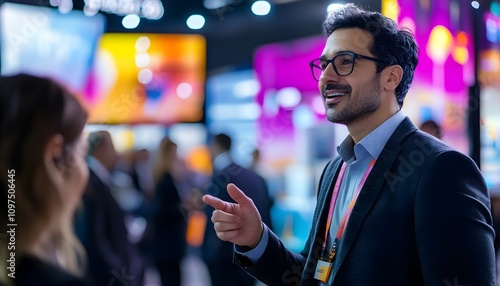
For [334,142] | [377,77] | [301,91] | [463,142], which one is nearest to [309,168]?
[334,142]

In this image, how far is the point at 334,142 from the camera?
461 cm

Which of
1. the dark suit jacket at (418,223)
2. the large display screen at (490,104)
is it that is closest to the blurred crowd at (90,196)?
the dark suit jacket at (418,223)

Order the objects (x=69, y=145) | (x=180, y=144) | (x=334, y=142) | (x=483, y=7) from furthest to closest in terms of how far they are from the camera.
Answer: (x=334, y=142) → (x=180, y=144) → (x=483, y=7) → (x=69, y=145)

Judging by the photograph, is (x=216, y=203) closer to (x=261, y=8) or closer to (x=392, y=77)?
Answer: (x=392, y=77)

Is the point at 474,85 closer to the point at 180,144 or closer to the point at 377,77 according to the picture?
the point at 180,144

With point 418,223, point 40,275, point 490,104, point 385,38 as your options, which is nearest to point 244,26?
point 490,104

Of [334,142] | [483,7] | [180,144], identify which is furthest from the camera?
[334,142]

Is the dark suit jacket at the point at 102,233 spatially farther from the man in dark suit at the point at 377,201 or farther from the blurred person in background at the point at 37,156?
the man in dark suit at the point at 377,201

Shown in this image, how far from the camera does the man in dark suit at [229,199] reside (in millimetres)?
3768

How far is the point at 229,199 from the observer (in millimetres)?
3725

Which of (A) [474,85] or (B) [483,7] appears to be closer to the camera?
(A) [474,85]

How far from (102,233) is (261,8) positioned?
104 inches

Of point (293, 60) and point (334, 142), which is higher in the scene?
point (293, 60)

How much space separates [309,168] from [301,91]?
0.67 m
